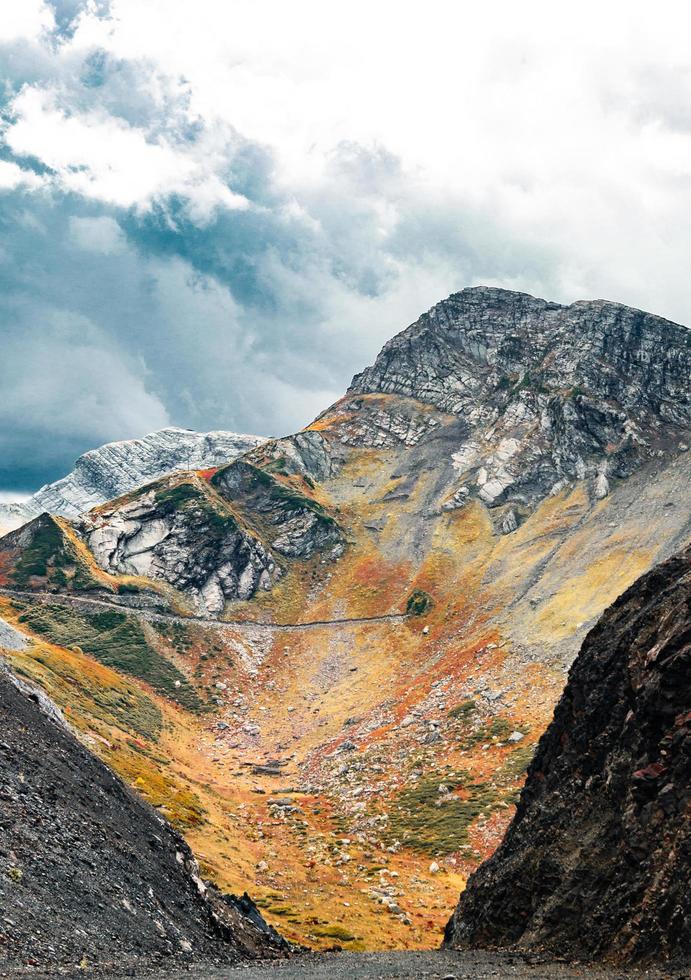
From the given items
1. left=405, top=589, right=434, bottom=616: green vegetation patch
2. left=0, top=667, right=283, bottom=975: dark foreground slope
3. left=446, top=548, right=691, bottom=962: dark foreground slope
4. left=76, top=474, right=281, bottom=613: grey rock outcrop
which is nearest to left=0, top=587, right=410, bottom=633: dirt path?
left=405, top=589, right=434, bottom=616: green vegetation patch

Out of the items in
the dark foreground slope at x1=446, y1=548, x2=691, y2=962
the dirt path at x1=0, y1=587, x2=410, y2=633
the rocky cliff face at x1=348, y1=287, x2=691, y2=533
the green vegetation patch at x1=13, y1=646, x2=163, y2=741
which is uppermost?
the rocky cliff face at x1=348, y1=287, x2=691, y2=533

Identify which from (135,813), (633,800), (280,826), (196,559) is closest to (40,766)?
(135,813)

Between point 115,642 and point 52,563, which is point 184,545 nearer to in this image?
point 52,563

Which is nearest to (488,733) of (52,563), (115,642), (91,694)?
(91,694)

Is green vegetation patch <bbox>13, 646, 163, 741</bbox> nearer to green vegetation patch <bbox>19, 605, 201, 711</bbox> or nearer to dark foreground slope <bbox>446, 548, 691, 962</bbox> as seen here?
green vegetation patch <bbox>19, 605, 201, 711</bbox>

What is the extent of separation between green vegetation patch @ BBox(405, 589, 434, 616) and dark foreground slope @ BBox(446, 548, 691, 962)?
8254 centimetres

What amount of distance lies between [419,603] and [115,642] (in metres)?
51.3

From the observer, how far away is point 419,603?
115 meters

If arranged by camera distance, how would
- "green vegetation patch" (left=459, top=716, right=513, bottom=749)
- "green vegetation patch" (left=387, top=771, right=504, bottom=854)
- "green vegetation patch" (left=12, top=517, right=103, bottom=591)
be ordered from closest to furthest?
"green vegetation patch" (left=387, top=771, right=504, bottom=854), "green vegetation patch" (left=459, top=716, right=513, bottom=749), "green vegetation patch" (left=12, top=517, right=103, bottom=591)

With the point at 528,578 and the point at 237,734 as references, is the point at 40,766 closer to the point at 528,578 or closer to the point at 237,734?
the point at 237,734

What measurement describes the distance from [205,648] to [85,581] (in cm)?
2580

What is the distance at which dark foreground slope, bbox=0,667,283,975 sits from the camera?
16234 mm

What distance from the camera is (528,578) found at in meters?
109

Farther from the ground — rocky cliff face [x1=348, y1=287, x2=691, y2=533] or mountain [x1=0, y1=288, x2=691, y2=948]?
rocky cliff face [x1=348, y1=287, x2=691, y2=533]
